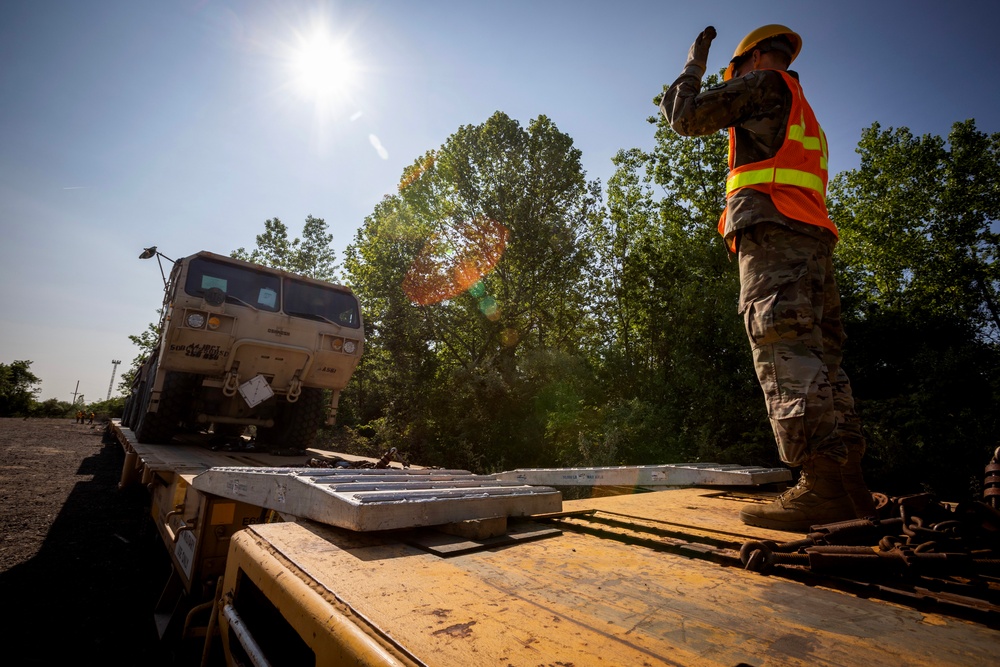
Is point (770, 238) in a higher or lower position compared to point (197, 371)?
higher

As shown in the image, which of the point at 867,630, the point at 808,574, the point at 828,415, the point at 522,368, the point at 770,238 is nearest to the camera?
the point at 867,630

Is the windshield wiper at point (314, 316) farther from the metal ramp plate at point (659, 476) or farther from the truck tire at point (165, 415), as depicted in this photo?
the metal ramp plate at point (659, 476)

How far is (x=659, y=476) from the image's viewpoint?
336 centimetres

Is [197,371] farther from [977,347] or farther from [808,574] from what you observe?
[977,347]

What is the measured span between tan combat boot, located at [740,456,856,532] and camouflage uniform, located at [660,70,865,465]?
5cm

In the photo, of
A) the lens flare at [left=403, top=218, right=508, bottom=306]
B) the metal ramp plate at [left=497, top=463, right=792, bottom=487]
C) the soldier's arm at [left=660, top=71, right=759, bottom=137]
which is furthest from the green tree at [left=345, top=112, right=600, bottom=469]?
the soldier's arm at [left=660, top=71, right=759, bottom=137]

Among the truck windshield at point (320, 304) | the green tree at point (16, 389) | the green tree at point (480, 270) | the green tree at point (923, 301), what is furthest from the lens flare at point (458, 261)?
the green tree at point (16, 389)

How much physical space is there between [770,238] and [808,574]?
148cm

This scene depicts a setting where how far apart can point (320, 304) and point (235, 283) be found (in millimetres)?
1067

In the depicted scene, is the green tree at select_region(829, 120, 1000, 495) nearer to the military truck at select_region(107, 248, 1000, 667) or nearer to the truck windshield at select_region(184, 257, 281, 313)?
the military truck at select_region(107, 248, 1000, 667)

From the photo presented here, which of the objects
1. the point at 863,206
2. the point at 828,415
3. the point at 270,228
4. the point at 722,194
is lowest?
the point at 828,415

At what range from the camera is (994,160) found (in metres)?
15.7

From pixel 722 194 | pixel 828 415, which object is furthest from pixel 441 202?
pixel 828 415

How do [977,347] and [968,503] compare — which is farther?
[977,347]
